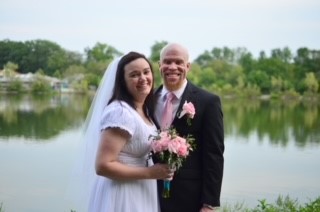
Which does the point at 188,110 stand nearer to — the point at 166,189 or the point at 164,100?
the point at 164,100

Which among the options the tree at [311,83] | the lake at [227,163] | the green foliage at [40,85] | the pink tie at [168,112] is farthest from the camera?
the tree at [311,83]

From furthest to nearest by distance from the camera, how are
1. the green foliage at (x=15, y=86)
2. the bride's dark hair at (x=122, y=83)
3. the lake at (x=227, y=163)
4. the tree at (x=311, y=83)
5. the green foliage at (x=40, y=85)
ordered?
the tree at (x=311, y=83) < the green foliage at (x=40, y=85) < the green foliage at (x=15, y=86) < the lake at (x=227, y=163) < the bride's dark hair at (x=122, y=83)

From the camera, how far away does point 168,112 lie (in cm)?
259

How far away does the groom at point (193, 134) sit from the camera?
2566mm


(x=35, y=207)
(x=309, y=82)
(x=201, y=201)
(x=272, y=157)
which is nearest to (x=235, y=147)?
(x=272, y=157)

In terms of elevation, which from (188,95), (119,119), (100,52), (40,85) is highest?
(100,52)

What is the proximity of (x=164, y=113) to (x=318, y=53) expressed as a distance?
5870 centimetres

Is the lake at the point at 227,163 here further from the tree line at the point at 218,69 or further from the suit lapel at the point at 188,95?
the tree line at the point at 218,69

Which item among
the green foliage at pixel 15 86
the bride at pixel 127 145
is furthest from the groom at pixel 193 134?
the green foliage at pixel 15 86

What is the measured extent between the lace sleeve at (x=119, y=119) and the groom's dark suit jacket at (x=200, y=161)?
1.45 feet

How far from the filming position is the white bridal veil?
2453mm

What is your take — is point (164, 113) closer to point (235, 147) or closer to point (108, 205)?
point (108, 205)

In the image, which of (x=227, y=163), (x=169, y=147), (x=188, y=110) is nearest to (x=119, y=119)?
(x=169, y=147)

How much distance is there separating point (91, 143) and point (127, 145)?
434 mm
